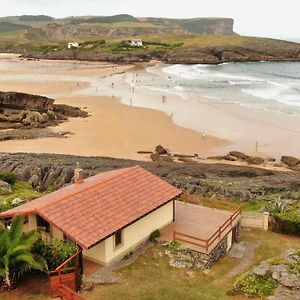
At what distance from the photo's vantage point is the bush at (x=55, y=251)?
15.5m

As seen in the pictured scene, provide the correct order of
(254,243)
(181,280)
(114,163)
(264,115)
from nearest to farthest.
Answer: (181,280), (254,243), (114,163), (264,115)

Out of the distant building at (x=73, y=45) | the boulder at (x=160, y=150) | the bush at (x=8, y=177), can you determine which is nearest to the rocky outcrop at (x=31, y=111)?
the boulder at (x=160, y=150)

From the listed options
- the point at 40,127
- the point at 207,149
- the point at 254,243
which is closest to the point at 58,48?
the point at 40,127

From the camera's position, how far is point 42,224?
1742 cm

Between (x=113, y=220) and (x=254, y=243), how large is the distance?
7.00 metres

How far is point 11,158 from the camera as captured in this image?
32.2 m

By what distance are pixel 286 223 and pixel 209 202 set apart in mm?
3932

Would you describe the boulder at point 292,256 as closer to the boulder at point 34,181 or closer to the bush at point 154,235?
the bush at point 154,235

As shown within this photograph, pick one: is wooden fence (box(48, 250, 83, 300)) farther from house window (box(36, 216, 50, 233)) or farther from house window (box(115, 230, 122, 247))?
house window (box(36, 216, 50, 233))

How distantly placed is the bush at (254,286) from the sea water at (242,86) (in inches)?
1613

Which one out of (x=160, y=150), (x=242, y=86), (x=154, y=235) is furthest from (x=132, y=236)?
(x=242, y=86)

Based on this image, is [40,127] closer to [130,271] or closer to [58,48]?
[130,271]

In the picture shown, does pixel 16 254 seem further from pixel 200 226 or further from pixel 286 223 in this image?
pixel 286 223

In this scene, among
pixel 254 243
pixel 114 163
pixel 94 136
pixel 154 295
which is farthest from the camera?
pixel 94 136
